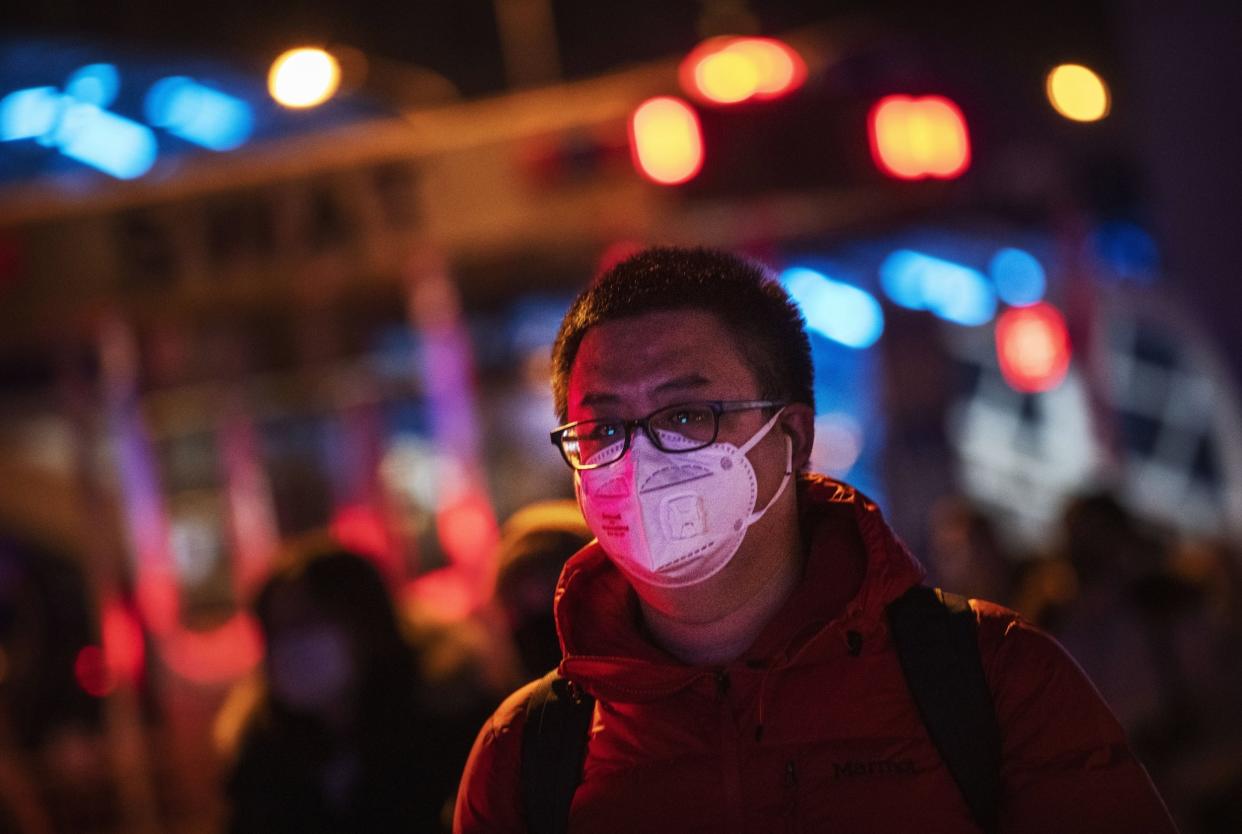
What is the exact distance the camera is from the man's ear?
2.05 m

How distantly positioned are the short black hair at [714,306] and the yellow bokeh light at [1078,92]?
5.26 meters

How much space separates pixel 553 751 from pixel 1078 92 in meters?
5.94

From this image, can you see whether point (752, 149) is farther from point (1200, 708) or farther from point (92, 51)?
point (92, 51)

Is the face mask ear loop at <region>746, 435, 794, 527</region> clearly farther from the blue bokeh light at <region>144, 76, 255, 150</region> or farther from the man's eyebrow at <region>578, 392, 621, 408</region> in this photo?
the blue bokeh light at <region>144, 76, 255, 150</region>

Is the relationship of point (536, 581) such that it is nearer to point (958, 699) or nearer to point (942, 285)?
point (958, 699)

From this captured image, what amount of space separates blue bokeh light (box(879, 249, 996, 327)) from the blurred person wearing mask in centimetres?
855

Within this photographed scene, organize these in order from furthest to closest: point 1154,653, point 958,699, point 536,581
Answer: point 1154,653
point 536,581
point 958,699

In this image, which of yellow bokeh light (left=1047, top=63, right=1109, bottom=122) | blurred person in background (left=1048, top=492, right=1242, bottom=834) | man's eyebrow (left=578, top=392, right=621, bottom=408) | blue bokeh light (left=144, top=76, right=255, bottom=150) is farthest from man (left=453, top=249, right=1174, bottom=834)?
blue bokeh light (left=144, top=76, right=255, bottom=150)

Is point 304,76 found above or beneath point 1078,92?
above

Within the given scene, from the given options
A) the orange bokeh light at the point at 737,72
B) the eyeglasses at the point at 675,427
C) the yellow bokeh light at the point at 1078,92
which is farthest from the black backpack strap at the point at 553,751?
the yellow bokeh light at the point at 1078,92

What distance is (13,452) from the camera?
1183cm

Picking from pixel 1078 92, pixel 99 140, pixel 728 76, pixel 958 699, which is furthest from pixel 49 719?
pixel 958 699

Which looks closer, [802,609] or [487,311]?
[802,609]

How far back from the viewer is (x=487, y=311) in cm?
1310
